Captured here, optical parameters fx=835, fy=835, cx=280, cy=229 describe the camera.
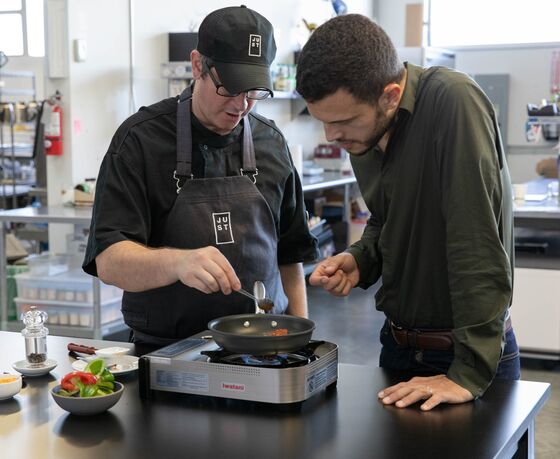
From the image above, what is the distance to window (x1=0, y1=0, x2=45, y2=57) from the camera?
8.85m

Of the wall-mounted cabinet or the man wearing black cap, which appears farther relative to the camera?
the wall-mounted cabinet

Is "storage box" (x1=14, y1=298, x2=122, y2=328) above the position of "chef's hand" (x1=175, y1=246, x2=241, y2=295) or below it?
below

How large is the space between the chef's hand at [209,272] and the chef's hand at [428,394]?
394 mm

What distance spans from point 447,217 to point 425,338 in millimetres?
328

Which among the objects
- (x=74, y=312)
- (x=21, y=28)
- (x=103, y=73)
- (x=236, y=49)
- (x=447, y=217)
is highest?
(x=21, y=28)

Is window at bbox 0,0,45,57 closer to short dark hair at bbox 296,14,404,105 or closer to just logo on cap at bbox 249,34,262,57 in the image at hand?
just logo on cap at bbox 249,34,262,57

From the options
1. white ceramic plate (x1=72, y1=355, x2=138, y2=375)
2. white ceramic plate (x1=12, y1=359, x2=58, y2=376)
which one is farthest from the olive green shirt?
white ceramic plate (x1=12, y1=359, x2=58, y2=376)

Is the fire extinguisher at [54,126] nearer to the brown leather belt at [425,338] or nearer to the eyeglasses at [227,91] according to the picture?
the eyeglasses at [227,91]

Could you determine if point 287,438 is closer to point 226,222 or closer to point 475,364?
point 475,364

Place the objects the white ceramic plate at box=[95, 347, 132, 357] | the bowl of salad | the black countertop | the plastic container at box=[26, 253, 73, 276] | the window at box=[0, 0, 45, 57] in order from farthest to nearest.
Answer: the window at box=[0, 0, 45, 57] < the plastic container at box=[26, 253, 73, 276] < the white ceramic plate at box=[95, 347, 132, 357] < the bowl of salad < the black countertop

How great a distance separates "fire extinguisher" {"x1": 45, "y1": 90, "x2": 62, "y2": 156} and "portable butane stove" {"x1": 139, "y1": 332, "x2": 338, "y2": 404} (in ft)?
12.0

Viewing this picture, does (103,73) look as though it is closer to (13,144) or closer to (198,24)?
(198,24)

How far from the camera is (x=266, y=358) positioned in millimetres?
1735

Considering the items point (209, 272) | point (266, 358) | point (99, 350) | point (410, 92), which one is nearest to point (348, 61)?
point (410, 92)
